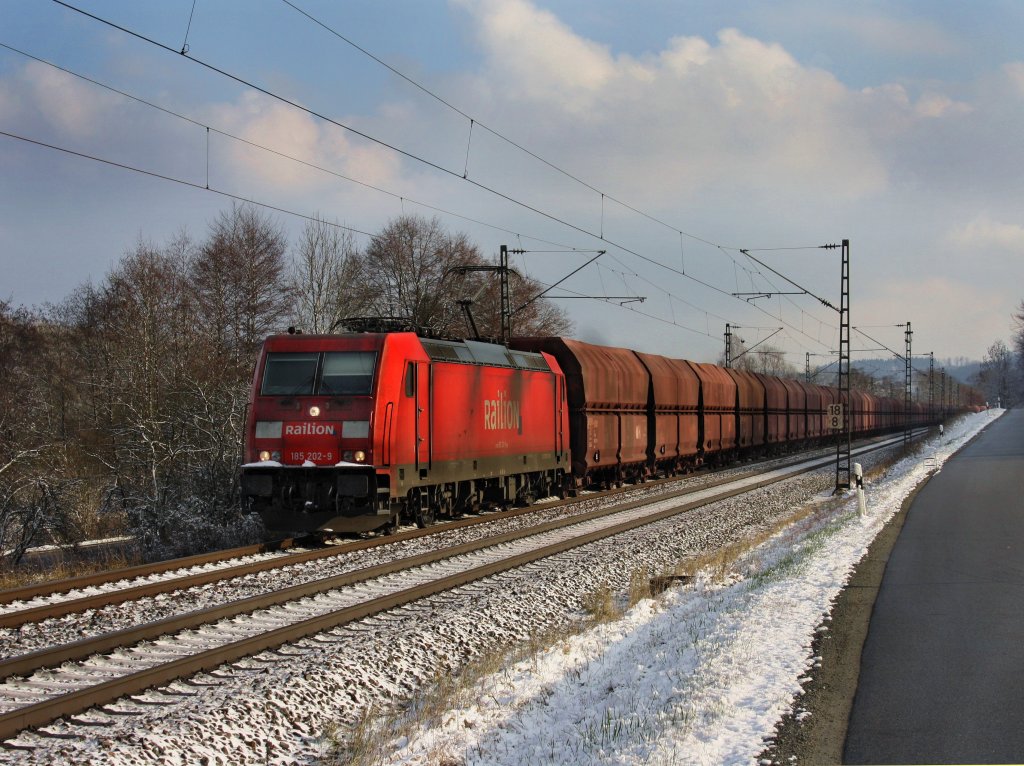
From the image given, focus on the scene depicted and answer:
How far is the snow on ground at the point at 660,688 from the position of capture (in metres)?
5.43

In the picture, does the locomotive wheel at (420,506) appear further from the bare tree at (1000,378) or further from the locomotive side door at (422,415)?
the bare tree at (1000,378)

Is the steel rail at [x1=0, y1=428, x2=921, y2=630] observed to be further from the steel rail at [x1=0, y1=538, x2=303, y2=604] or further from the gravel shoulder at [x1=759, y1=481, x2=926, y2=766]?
the gravel shoulder at [x1=759, y1=481, x2=926, y2=766]

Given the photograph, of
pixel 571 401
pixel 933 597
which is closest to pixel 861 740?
pixel 933 597

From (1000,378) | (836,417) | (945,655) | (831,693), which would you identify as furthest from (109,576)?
(1000,378)

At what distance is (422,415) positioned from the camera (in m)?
14.7

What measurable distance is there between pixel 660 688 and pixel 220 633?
4.35 m

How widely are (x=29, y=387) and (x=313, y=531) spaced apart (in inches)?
929

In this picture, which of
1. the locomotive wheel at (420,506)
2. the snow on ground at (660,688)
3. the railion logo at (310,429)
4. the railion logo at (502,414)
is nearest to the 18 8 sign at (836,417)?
the railion logo at (502,414)

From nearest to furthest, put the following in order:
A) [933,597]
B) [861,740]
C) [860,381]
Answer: [861,740]
[933,597]
[860,381]

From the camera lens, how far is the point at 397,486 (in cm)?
1380

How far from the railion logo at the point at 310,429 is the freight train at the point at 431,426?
2 cm

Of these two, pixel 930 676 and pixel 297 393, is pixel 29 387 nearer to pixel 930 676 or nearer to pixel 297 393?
pixel 297 393

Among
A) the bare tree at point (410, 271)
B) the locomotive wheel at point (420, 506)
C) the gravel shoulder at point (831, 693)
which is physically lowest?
the gravel shoulder at point (831, 693)

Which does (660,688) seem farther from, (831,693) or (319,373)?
(319,373)
